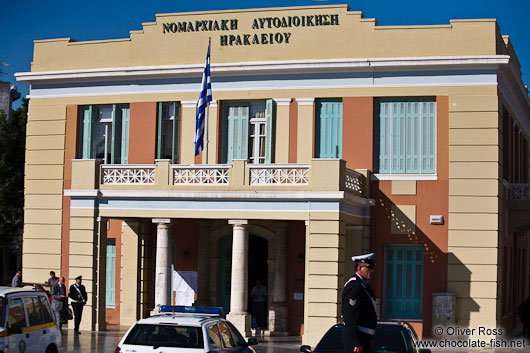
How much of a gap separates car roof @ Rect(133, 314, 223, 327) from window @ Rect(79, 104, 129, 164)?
1485cm

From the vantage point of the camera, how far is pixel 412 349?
47.2ft

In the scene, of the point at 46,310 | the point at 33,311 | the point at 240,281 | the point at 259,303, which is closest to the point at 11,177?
the point at 259,303

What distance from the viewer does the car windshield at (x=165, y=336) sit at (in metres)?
13.6

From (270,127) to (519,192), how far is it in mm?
8777

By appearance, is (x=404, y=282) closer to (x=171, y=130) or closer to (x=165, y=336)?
(x=171, y=130)

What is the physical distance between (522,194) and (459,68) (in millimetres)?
5623

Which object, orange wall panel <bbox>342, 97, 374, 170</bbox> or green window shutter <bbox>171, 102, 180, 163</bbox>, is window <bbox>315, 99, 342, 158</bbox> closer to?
orange wall panel <bbox>342, 97, 374, 170</bbox>

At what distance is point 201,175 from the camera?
24.7 metres

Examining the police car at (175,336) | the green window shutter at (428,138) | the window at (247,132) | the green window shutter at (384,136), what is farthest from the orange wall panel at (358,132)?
the police car at (175,336)

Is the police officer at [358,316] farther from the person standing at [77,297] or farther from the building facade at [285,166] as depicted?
the person standing at [77,297]

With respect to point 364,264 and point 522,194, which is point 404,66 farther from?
point 364,264

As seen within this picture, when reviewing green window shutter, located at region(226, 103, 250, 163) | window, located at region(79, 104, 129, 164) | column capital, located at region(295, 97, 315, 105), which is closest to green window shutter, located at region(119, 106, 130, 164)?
window, located at region(79, 104, 129, 164)

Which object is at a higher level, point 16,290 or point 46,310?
point 16,290

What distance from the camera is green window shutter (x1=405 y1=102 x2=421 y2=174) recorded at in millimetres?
26266
